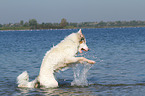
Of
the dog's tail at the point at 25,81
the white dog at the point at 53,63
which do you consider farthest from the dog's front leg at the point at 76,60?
the dog's tail at the point at 25,81

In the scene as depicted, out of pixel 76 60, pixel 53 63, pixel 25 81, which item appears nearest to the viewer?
pixel 76 60

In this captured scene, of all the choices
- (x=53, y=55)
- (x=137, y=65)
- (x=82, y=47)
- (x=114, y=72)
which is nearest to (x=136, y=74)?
(x=114, y=72)

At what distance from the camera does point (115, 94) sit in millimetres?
10469

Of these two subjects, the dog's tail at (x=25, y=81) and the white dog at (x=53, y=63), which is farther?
the dog's tail at (x=25, y=81)

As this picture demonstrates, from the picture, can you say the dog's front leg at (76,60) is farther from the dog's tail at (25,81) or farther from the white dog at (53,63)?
the dog's tail at (25,81)

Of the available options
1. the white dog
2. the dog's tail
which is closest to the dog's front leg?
the white dog

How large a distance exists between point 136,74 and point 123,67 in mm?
2440

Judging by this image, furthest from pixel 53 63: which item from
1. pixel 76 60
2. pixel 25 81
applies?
pixel 25 81

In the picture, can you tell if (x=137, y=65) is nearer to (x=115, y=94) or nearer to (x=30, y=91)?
(x=115, y=94)

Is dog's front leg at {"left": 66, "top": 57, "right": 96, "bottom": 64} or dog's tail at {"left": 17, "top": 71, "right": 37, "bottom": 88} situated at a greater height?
dog's front leg at {"left": 66, "top": 57, "right": 96, "bottom": 64}

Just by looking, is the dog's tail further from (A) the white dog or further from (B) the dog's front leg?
(B) the dog's front leg

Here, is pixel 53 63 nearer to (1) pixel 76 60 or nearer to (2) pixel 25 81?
(1) pixel 76 60

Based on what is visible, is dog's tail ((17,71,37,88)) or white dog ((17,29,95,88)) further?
dog's tail ((17,71,37,88))

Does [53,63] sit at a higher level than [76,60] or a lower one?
lower
